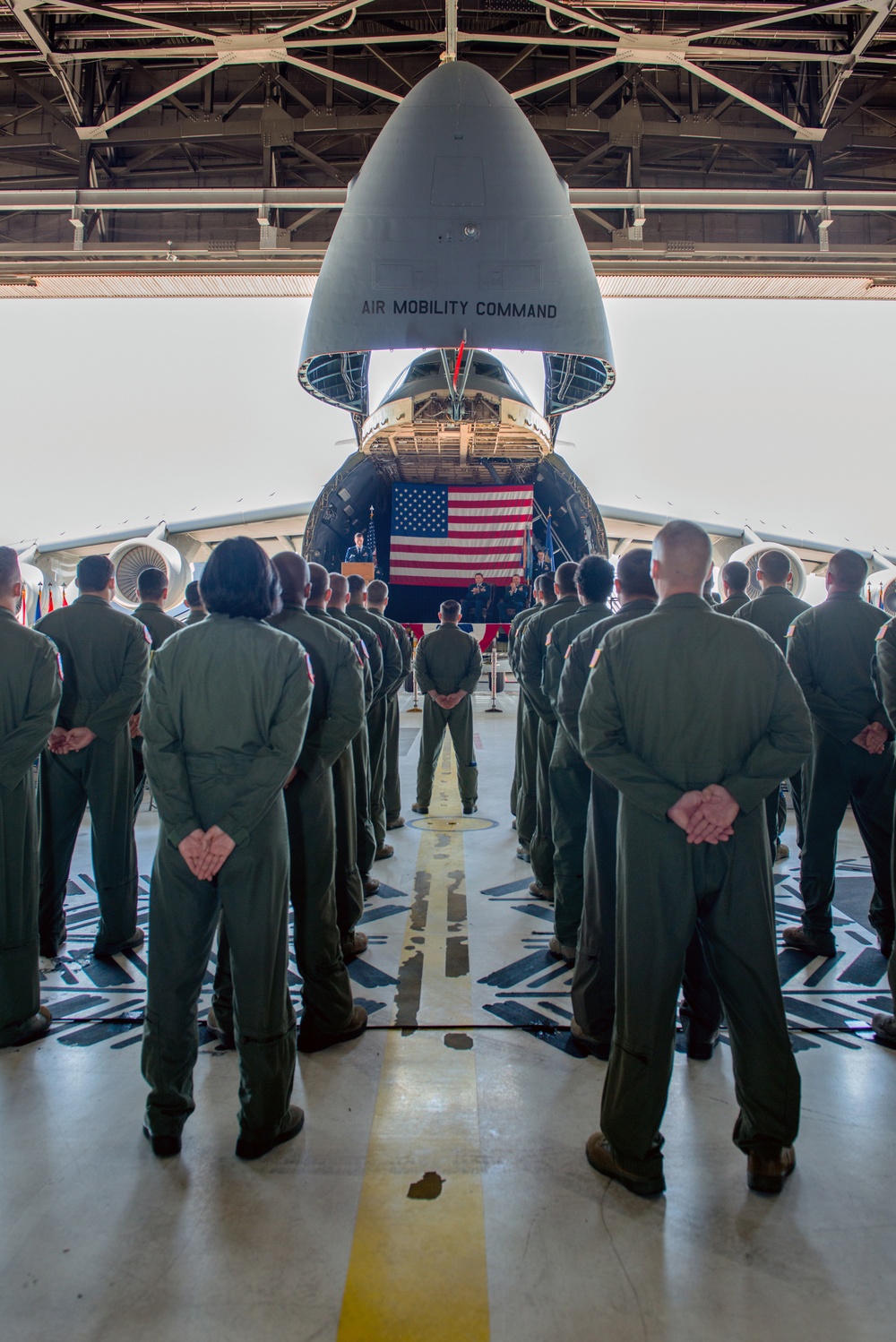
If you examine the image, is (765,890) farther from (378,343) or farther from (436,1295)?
(378,343)

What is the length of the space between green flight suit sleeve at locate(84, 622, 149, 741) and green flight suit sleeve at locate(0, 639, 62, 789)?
0.72 m

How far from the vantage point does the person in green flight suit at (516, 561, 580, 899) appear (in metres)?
5.12

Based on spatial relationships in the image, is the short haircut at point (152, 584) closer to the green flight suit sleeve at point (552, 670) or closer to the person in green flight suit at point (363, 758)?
the person in green flight suit at point (363, 758)

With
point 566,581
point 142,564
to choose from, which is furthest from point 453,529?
point 566,581

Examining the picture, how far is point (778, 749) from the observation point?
→ 93.6 inches

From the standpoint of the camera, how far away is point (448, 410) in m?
11.3

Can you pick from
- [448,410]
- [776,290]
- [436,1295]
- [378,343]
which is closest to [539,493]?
[448,410]

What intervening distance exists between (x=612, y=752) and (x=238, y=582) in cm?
130

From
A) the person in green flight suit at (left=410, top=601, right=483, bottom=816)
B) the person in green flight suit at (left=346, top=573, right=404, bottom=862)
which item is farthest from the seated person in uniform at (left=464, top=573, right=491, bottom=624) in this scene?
the person in green flight suit at (left=346, top=573, right=404, bottom=862)

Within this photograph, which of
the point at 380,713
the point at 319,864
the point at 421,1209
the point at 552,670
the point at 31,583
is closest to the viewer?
the point at 421,1209

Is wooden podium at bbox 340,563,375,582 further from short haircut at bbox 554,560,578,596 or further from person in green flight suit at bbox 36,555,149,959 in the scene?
person in green flight suit at bbox 36,555,149,959

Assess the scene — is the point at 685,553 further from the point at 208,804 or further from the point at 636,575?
the point at 208,804

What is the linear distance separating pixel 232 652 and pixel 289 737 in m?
0.32

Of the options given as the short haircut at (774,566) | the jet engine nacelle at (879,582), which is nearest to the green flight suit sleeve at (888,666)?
the short haircut at (774,566)
